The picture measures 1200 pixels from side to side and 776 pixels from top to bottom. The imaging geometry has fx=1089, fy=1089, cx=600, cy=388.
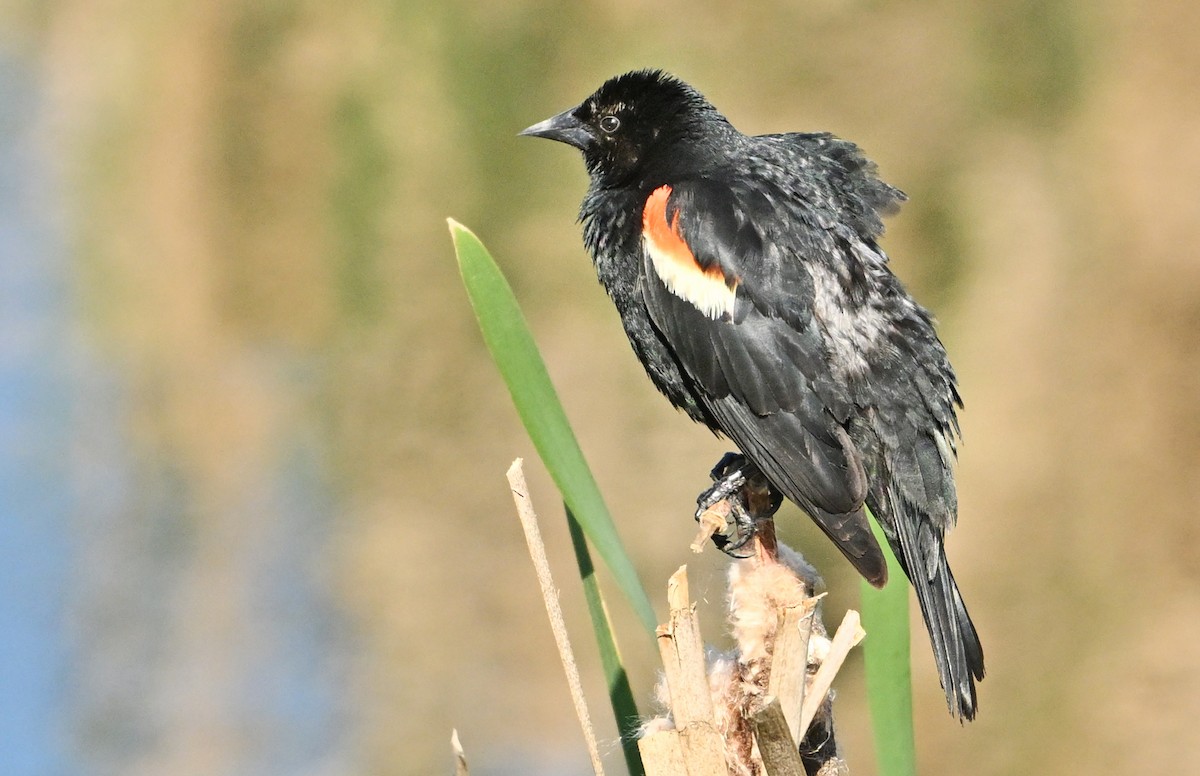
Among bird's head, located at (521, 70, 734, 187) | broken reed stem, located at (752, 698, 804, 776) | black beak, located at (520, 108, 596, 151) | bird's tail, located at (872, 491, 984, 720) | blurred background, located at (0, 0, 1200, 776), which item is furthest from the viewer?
blurred background, located at (0, 0, 1200, 776)

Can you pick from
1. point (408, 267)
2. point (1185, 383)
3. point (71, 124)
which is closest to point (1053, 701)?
point (1185, 383)

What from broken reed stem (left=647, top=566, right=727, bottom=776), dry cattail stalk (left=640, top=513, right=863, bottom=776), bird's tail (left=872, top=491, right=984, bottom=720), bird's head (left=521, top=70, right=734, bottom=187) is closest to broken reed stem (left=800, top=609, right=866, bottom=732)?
dry cattail stalk (left=640, top=513, right=863, bottom=776)

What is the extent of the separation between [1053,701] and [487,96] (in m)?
2.91

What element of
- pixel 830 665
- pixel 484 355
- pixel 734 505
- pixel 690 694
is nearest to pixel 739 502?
pixel 734 505

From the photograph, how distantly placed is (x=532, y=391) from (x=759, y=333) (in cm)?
83

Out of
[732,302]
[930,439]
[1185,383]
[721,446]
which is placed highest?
[721,446]

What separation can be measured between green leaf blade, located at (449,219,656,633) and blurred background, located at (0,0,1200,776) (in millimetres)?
2107

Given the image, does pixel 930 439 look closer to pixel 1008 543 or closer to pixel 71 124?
pixel 1008 543

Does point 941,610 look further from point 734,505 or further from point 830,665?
point 830,665

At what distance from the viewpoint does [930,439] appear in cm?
188

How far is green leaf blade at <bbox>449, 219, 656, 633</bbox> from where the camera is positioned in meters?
1.15

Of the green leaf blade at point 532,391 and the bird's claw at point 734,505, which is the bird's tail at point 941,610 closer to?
the bird's claw at point 734,505

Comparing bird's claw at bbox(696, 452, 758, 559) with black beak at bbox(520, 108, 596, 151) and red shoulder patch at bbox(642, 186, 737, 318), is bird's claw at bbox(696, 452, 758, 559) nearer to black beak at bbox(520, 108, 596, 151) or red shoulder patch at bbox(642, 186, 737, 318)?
red shoulder patch at bbox(642, 186, 737, 318)

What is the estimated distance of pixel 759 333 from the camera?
6.25 ft
